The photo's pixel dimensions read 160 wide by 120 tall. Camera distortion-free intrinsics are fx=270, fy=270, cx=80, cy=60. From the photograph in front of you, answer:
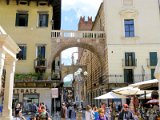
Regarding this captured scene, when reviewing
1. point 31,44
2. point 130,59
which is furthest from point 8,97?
point 130,59

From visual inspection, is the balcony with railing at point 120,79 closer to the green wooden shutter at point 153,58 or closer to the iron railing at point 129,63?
the iron railing at point 129,63

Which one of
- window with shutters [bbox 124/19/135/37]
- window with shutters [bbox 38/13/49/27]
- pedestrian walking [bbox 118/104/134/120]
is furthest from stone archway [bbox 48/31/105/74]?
pedestrian walking [bbox 118/104/134/120]

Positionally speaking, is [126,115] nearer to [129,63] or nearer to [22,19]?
[129,63]

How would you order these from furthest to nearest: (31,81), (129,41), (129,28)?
(129,28)
(129,41)
(31,81)

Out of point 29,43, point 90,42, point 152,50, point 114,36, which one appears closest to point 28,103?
point 29,43

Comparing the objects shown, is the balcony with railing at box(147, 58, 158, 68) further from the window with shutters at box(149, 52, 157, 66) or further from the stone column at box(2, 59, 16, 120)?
the stone column at box(2, 59, 16, 120)

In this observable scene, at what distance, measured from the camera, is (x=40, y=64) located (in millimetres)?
30375

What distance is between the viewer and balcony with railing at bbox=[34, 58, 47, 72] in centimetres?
3005

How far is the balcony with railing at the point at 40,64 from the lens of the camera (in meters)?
30.0

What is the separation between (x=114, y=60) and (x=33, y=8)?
1131cm

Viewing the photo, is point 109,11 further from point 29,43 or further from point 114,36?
point 29,43

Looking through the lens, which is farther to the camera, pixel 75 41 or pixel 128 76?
pixel 75 41

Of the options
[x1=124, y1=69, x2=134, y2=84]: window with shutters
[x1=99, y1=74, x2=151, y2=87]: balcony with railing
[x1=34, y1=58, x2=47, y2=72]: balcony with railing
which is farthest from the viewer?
[x1=124, y1=69, x2=134, y2=84]: window with shutters

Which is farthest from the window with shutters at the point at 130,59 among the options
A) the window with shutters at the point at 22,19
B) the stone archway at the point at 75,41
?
the window with shutters at the point at 22,19
